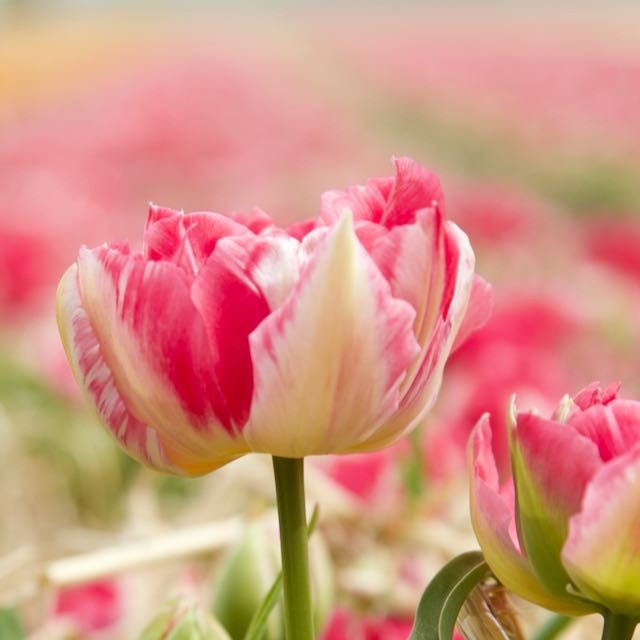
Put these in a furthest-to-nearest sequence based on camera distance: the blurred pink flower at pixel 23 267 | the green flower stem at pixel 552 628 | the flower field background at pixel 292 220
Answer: the blurred pink flower at pixel 23 267, the flower field background at pixel 292 220, the green flower stem at pixel 552 628

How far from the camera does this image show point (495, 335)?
93cm

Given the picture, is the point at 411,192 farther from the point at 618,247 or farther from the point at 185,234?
the point at 618,247

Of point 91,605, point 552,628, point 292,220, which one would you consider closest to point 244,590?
point 552,628

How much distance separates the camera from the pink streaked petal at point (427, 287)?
296mm

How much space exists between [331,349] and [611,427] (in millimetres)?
63

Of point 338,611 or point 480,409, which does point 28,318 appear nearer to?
point 480,409

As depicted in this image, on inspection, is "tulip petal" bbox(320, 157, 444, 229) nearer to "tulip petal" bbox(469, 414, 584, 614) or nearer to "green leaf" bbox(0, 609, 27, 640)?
"tulip petal" bbox(469, 414, 584, 614)

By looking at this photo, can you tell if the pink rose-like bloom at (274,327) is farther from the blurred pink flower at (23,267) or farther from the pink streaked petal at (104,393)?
the blurred pink flower at (23,267)

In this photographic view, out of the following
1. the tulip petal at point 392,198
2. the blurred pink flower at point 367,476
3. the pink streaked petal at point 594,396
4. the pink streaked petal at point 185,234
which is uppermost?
the tulip petal at point 392,198

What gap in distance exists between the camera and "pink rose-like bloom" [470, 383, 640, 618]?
262 mm

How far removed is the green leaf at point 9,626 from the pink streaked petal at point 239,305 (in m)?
0.17

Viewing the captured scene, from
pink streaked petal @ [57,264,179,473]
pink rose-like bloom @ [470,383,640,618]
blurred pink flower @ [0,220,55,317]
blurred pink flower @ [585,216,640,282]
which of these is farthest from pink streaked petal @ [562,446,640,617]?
blurred pink flower @ [0,220,55,317]

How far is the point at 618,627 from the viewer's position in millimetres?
287

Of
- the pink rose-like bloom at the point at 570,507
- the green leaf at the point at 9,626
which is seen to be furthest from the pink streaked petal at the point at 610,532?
the green leaf at the point at 9,626
